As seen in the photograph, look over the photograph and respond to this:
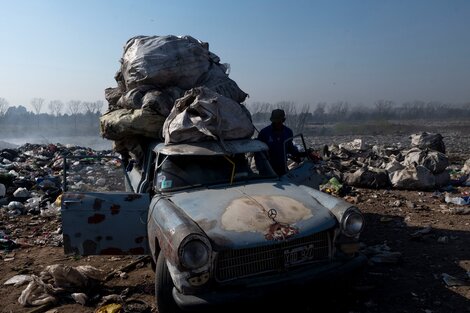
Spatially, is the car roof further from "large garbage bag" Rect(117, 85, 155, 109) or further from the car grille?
the car grille

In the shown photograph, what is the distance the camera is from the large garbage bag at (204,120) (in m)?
4.79

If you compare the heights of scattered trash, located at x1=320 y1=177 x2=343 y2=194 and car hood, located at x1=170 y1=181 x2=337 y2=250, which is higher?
car hood, located at x1=170 y1=181 x2=337 y2=250

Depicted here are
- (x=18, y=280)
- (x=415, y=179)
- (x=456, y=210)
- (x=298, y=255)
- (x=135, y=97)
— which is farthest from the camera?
(x=415, y=179)

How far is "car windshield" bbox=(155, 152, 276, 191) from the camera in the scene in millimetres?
4504

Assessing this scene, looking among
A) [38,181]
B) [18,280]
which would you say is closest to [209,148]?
[18,280]

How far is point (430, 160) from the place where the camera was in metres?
9.65

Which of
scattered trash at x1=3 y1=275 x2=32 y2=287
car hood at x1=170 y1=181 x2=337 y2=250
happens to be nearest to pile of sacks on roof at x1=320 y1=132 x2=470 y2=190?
car hood at x1=170 y1=181 x2=337 y2=250

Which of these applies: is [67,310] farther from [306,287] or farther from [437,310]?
[437,310]

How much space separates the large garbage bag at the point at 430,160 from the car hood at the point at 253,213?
20.9ft

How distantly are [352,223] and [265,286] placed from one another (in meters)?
1.02

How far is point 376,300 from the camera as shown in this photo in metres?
4.01

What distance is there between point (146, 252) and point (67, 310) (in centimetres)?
92

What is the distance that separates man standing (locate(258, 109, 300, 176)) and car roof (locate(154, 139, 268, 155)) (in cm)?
129

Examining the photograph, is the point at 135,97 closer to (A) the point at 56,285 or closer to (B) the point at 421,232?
(A) the point at 56,285
